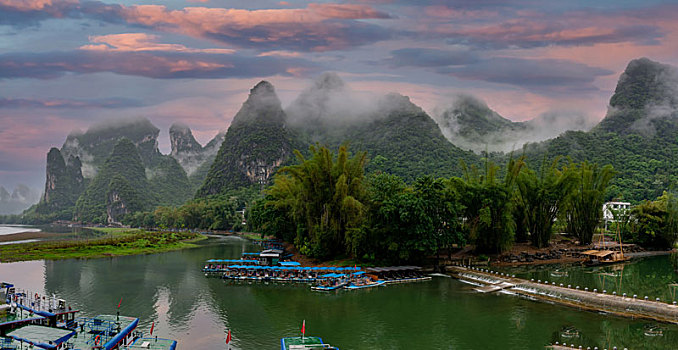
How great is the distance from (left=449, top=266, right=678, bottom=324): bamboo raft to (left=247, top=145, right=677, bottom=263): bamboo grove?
16.5 feet

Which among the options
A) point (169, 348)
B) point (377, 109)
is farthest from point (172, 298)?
point (377, 109)

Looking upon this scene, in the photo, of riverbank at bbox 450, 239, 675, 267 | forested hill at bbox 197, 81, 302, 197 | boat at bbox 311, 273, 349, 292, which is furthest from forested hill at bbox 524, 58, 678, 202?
forested hill at bbox 197, 81, 302, 197

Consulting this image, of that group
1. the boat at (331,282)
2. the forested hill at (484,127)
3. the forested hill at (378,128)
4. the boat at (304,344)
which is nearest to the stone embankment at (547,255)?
the boat at (331,282)

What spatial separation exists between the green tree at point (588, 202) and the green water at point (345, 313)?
34.3ft

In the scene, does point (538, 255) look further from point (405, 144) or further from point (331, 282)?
point (405, 144)

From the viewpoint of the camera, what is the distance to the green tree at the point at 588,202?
49.6 meters

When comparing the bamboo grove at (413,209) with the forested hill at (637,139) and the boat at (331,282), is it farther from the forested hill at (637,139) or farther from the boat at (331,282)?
the forested hill at (637,139)

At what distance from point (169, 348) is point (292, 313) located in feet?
27.8

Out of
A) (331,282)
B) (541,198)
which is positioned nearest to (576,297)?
(331,282)

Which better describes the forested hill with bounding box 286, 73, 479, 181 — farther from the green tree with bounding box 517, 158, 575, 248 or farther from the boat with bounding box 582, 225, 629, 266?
the boat with bounding box 582, 225, 629, 266

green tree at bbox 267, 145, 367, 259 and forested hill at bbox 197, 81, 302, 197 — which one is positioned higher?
forested hill at bbox 197, 81, 302, 197

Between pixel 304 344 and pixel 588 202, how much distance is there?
4043 centimetres

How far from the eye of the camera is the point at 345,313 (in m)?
27.0

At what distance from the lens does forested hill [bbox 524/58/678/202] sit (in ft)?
278
